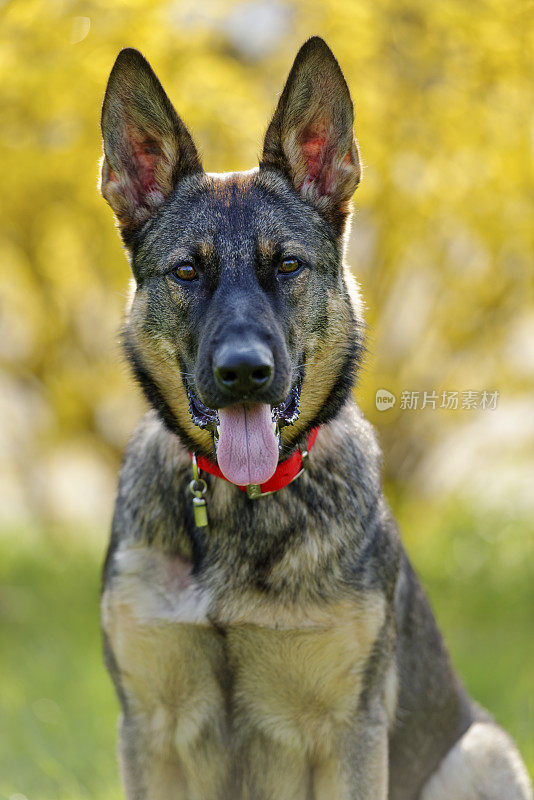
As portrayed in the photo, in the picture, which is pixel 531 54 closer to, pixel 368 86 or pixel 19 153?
pixel 368 86

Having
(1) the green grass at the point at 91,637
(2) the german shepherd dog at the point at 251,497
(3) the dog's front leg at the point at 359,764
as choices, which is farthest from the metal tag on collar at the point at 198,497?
(1) the green grass at the point at 91,637

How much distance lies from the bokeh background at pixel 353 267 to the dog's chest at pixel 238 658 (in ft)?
4.28

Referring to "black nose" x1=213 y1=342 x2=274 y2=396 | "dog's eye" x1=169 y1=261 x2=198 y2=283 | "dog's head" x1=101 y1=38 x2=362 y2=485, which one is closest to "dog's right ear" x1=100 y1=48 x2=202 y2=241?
"dog's head" x1=101 y1=38 x2=362 y2=485

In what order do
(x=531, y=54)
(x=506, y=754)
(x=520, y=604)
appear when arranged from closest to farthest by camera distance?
(x=506, y=754)
(x=531, y=54)
(x=520, y=604)

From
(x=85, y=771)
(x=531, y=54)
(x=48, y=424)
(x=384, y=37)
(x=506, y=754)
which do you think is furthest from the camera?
(x=48, y=424)

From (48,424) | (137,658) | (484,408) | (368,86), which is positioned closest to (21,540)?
(48,424)

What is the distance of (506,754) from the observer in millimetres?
3186

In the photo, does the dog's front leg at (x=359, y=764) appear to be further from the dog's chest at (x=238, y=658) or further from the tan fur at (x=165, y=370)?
the tan fur at (x=165, y=370)

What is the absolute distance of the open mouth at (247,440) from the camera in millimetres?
Result: 2543

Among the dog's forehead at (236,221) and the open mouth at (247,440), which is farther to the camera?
the dog's forehead at (236,221)

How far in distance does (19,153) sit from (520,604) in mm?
4214

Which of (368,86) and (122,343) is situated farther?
(368,86)

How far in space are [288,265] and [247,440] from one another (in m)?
0.55

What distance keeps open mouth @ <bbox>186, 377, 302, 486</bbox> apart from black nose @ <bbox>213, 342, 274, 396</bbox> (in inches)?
5.2
